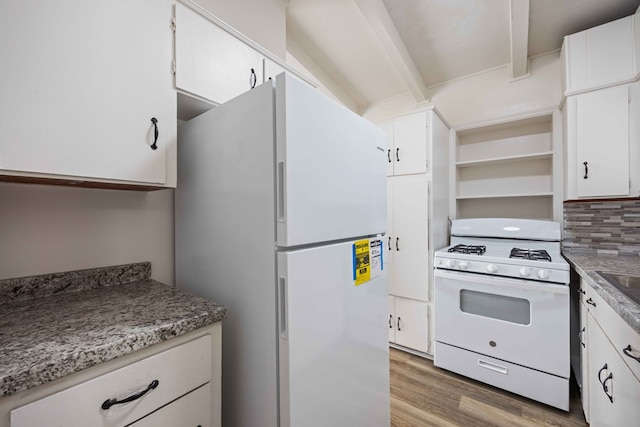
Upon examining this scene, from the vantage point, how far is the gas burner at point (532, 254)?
5.85 feet

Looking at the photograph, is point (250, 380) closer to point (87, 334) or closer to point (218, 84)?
point (87, 334)

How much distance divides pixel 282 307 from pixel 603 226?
259 cm

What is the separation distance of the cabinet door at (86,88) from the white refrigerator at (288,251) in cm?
23

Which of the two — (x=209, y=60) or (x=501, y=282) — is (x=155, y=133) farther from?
(x=501, y=282)

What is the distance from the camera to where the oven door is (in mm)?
1610

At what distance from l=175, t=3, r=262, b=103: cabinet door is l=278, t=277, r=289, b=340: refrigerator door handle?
92cm

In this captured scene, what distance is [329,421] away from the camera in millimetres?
903

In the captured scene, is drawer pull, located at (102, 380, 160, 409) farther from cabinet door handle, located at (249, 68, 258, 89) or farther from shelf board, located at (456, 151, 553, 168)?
shelf board, located at (456, 151, 553, 168)

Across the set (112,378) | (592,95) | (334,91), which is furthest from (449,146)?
(112,378)

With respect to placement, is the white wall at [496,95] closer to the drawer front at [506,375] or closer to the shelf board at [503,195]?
the shelf board at [503,195]

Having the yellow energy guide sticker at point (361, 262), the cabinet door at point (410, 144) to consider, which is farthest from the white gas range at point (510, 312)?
the yellow energy guide sticker at point (361, 262)

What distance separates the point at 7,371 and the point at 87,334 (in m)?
0.17

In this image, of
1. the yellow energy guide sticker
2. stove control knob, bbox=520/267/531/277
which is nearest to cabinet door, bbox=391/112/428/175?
stove control knob, bbox=520/267/531/277

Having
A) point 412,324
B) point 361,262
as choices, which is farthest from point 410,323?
point 361,262
